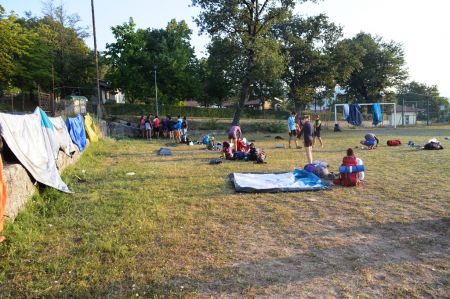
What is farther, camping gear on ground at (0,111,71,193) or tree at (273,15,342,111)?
tree at (273,15,342,111)

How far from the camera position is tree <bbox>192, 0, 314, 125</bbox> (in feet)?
91.2

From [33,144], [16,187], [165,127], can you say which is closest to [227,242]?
[16,187]

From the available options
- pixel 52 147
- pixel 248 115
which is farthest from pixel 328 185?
pixel 248 115

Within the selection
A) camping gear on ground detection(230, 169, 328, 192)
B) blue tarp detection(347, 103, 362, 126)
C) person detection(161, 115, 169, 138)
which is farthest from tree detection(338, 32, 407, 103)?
camping gear on ground detection(230, 169, 328, 192)

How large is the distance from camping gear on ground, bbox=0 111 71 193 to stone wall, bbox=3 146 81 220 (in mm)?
185

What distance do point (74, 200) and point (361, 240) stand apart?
5449 millimetres

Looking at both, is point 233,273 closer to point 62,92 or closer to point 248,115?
point 248,115

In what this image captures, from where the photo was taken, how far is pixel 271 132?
1249 inches

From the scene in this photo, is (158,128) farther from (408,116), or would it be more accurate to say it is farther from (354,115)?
(408,116)

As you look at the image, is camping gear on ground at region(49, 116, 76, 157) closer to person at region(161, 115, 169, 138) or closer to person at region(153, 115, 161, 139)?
person at region(161, 115, 169, 138)

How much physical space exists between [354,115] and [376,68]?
1880 cm

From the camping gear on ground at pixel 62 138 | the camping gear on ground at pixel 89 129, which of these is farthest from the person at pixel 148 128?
the camping gear on ground at pixel 62 138

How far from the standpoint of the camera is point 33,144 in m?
7.32

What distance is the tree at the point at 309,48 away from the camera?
3562 centimetres
